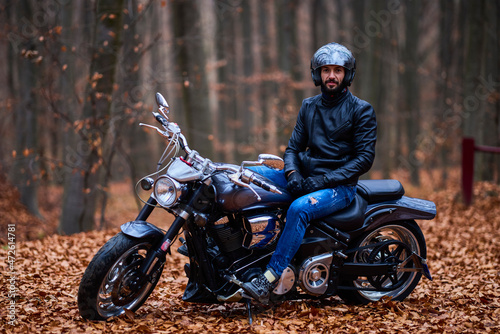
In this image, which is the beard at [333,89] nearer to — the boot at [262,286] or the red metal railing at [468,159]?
the boot at [262,286]

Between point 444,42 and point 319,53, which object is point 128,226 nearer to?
point 319,53

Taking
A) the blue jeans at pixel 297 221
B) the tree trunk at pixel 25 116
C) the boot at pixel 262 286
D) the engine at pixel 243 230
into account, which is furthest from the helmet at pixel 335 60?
the tree trunk at pixel 25 116

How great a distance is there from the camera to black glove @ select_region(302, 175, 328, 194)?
191 inches

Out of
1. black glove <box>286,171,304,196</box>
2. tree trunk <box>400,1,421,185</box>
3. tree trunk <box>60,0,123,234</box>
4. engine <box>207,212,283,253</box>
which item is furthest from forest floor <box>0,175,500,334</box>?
tree trunk <box>400,1,421,185</box>

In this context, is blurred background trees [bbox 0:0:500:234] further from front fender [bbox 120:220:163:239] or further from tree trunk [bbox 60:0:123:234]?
front fender [bbox 120:220:163:239]

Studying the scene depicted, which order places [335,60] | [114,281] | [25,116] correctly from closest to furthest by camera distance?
[114,281]
[335,60]
[25,116]

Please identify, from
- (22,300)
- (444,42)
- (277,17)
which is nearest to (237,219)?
(22,300)

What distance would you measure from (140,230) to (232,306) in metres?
1.39

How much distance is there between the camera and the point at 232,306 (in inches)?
209

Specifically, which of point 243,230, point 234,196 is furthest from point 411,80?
point 234,196

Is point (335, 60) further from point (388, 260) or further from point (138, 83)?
point (138, 83)

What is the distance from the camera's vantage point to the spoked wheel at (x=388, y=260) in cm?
530

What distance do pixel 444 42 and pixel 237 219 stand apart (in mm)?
14891

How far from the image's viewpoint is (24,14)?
11.2m
